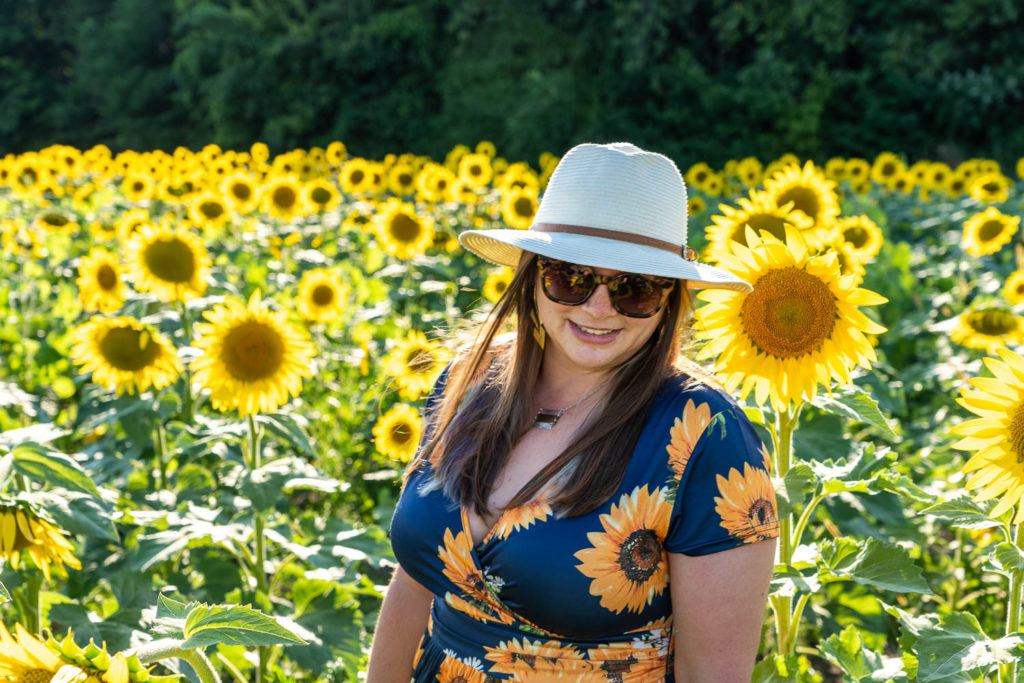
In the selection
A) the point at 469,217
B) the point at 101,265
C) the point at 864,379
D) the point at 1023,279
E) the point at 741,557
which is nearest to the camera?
the point at 741,557

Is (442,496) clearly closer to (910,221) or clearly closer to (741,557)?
(741,557)

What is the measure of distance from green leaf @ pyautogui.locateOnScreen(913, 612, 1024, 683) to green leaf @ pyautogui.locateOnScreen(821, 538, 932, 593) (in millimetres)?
191

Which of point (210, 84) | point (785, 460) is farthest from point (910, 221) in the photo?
point (210, 84)

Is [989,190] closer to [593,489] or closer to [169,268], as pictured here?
[169,268]

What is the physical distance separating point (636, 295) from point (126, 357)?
7.61ft

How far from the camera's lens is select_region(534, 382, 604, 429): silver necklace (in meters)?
2.03

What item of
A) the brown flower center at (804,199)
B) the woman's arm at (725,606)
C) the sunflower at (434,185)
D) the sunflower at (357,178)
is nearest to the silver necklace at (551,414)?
the woman's arm at (725,606)

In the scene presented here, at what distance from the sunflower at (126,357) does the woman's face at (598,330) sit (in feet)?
6.61

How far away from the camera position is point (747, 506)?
173 cm

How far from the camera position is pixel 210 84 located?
72.7ft

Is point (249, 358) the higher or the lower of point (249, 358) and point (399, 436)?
the higher

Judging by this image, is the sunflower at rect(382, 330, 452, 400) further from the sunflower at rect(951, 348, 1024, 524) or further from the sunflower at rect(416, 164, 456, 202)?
the sunflower at rect(416, 164, 456, 202)

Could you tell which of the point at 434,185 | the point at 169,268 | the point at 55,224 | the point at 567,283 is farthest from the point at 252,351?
the point at 434,185

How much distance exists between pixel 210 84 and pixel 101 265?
18.8 metres
